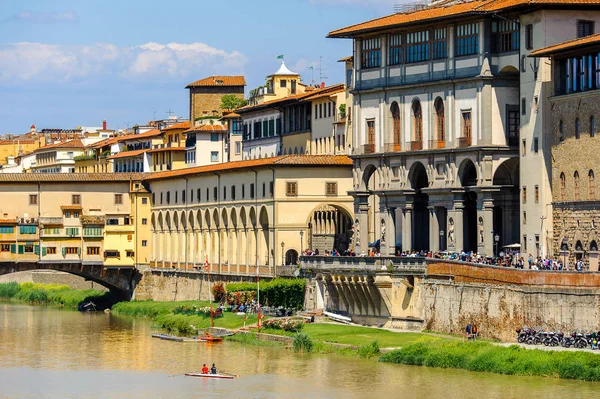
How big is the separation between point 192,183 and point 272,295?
91.9 feet

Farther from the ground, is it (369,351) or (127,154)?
(127,154)

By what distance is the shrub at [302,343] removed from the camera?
9169cm

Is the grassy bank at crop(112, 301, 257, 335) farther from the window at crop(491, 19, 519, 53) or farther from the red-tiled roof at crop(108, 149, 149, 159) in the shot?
the red-tiled roof at crop(108, 149, 149, 159)

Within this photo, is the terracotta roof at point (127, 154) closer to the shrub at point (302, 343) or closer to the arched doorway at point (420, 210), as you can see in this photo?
the arched doorway at point (420, 210)

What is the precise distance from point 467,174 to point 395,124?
691 cm

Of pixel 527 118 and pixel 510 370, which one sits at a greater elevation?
pixel 527 118

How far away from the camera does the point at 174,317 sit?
384 ft

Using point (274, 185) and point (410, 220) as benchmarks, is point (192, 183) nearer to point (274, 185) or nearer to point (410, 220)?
point (274, 185)

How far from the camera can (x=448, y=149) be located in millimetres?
100688

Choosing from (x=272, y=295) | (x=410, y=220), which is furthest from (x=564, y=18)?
(x=272, y=295)

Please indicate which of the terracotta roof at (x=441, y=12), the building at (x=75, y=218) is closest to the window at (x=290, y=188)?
the terracotta roof at (x=441, y=12)

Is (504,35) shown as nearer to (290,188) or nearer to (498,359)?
(290,188)

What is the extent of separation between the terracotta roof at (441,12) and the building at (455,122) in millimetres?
129

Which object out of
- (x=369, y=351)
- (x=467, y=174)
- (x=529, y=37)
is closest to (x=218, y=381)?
(x=369, y=351)
